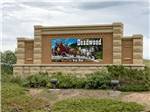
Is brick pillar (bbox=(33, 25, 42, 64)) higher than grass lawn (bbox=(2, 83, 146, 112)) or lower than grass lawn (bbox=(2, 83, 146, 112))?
higher

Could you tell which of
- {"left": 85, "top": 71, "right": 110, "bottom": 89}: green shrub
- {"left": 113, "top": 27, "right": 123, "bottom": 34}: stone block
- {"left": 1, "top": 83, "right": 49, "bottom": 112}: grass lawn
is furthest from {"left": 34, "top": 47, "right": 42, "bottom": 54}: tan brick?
{"left": 1, "top": 83, "right": 49, "bottom": 112}: grass lawn

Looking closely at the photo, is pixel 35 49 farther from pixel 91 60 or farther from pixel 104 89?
pixel 104 89

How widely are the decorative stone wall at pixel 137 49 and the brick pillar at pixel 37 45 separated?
6.18 meters

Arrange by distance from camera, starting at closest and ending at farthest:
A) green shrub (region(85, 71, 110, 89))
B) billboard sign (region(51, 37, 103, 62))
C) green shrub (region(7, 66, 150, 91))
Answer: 1. green shrub (region(7, 66, 150, 91))
2. green shrub (region(85, 71, 110, 89))
3. billboard sign (region(51, 37, 103, 62))

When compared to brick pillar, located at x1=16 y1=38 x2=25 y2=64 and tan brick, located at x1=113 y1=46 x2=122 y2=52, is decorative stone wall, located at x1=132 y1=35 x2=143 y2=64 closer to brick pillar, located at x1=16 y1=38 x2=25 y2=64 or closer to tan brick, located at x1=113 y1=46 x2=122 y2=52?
tan brick, located at x1=113 y1=46 x2=122 y2=52

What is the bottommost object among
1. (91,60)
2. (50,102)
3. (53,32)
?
(50,102)

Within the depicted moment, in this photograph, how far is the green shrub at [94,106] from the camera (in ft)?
48.2

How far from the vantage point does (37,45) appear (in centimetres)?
2609

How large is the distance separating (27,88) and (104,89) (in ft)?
13.2

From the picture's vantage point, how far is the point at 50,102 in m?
16.7

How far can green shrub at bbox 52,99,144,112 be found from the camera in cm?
1468

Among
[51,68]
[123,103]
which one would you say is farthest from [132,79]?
[51,68]

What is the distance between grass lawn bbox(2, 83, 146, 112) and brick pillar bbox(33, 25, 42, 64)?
27.0 feet

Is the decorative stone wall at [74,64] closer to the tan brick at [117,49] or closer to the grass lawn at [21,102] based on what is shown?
the tan brick at [117,49]
